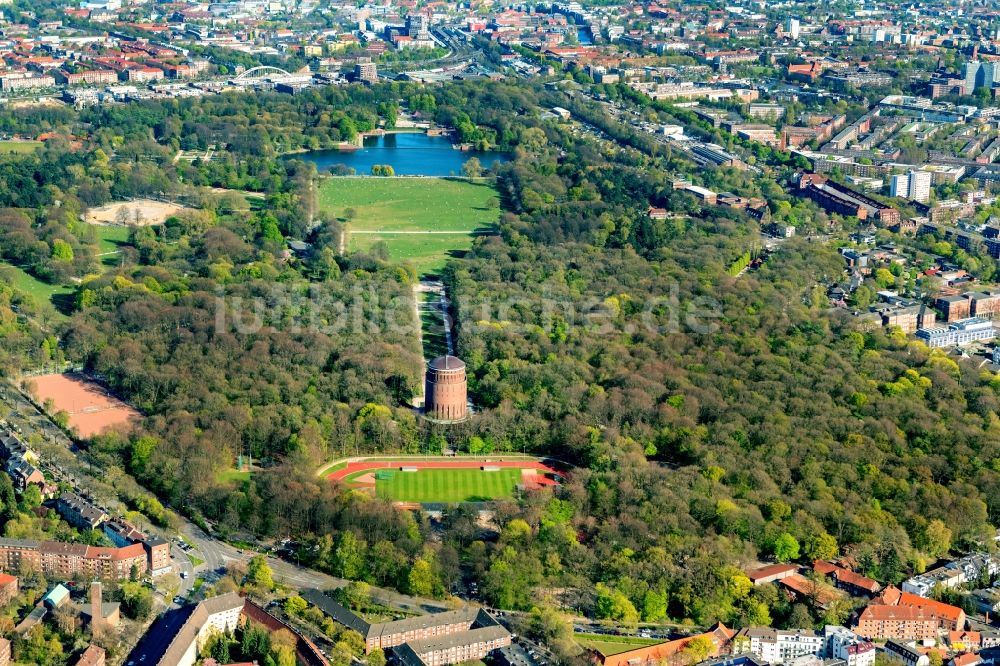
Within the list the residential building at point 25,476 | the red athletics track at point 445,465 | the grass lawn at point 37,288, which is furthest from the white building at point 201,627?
the grass lawn at point 37,288

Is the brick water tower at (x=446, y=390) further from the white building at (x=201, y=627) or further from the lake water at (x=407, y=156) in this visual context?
the lake water at (x=407, y=156)

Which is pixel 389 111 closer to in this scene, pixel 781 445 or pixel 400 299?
pixel 400 299

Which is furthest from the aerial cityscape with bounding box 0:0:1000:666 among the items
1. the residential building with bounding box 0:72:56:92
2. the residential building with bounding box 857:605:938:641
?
the residential building with bounding box 0:72:56:92

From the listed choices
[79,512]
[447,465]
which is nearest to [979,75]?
[447,465]

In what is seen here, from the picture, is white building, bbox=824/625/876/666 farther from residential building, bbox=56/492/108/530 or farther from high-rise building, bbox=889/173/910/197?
high-rise building, bbox=889/173/910/197

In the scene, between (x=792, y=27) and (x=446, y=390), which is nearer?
(x=446, y=390)

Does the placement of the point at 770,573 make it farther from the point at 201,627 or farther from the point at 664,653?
the point at 201,627
